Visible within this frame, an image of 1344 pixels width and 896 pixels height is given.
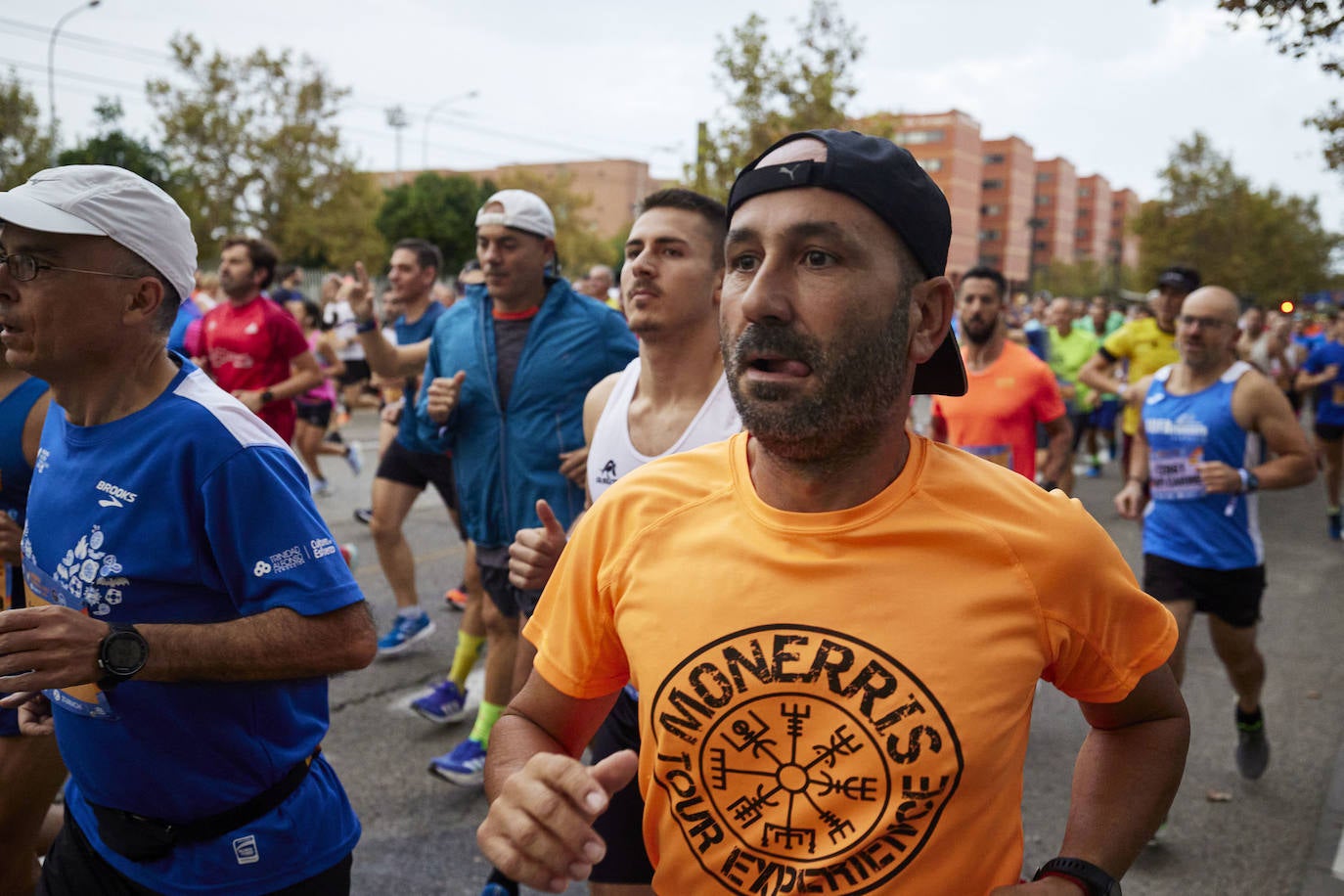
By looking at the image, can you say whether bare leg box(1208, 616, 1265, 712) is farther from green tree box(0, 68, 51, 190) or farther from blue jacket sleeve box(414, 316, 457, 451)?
green tree box(0, 68, 51, 190)

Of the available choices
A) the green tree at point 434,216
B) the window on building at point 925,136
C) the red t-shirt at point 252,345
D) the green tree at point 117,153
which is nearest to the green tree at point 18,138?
the green tree at point 117,153

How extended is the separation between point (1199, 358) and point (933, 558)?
3.94 metres

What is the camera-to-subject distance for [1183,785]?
4773 millimetres

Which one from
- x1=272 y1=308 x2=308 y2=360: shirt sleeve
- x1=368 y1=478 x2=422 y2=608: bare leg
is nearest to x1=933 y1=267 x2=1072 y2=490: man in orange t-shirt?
x1=368 y1=478 x2=422 y2=608: bare leg

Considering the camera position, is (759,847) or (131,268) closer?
(759,847)

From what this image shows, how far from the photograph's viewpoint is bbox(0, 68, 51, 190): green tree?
2936 cm

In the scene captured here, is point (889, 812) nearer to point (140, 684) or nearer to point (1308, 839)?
point (140, 684)

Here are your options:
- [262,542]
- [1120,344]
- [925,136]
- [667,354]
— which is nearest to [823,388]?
[262,542]

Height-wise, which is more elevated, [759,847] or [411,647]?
[759,847]

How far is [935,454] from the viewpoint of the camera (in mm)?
1769

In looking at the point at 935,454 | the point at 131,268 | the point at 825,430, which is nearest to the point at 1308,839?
the point at 935,454

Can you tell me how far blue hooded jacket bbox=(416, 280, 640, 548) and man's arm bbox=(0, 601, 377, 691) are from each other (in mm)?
2169

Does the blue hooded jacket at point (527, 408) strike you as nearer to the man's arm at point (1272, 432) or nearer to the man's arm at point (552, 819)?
the man's arm at point (1272, 432)

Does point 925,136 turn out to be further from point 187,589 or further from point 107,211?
Result: point 187,589
